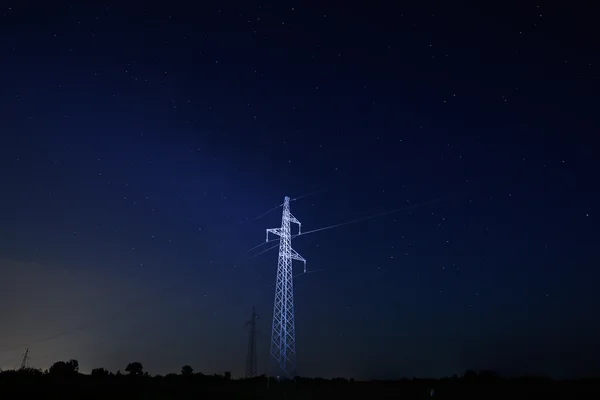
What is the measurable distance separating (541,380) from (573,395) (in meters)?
10.9

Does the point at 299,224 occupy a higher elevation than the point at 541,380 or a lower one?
higher

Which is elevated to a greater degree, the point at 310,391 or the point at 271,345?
the point at 271,345

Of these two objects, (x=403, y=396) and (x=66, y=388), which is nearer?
(x=66, y=388)

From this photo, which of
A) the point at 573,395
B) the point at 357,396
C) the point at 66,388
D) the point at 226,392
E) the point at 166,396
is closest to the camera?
the point at 66,388

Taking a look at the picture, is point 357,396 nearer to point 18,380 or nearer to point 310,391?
point 310,391

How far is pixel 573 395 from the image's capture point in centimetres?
2511

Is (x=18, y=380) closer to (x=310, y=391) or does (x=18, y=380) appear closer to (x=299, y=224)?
(x=310, y=391)

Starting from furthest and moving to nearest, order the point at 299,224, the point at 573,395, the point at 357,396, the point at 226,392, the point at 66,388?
the point at 299,224, the point at 357,396, the point at 573,395, the point at 226,392, the point at 66,388

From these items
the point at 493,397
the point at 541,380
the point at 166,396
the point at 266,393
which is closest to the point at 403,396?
Result: the point at 493,397

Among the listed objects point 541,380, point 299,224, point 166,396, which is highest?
point 299,224

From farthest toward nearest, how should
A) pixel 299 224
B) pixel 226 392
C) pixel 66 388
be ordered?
pixel 299 224 → pixel 226 392 → pixel 66 388

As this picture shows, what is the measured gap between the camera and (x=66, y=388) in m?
17.5

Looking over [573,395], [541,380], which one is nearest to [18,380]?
[573,395]

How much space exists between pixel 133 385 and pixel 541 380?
2977 cm
